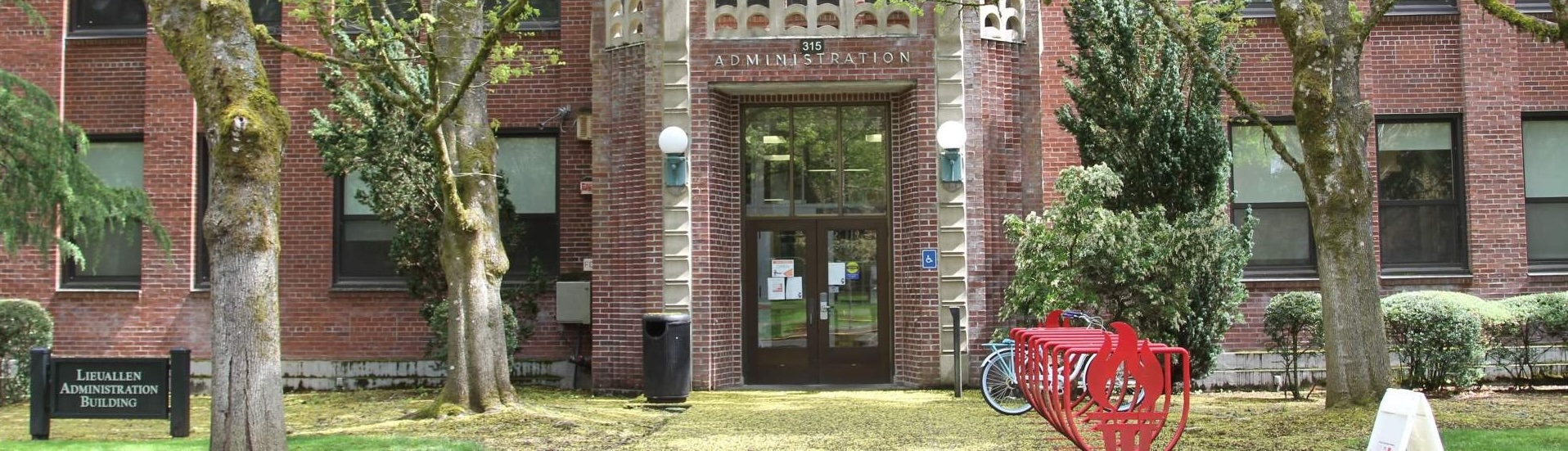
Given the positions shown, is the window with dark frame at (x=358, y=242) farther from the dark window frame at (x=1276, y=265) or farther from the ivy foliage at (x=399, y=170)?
the dark window frame at (x=1276, y=265)

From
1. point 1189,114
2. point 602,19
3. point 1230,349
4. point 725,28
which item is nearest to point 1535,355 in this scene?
point 1230,349

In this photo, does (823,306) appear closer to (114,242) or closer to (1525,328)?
(1525,328)

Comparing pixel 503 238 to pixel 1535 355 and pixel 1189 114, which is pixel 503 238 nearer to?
pixel 1189 114

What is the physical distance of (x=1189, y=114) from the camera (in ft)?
40.1

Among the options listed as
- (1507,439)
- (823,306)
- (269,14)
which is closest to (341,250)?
(269,14)

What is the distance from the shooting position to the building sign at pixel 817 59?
44.3 ft

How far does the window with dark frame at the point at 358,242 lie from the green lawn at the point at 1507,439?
11.7m

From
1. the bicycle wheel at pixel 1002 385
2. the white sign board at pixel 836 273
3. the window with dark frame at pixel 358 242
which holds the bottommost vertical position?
the bicycle wheel at pixel 1002 385

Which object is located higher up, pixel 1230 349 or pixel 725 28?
pixel 725 28

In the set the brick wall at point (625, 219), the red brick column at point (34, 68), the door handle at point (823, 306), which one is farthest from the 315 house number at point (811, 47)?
the red brick column at point (34, 68)

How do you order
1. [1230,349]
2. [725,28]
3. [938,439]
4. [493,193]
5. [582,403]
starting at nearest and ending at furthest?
[938,439] → [493,193] → [582,403] → [725,28] → [1230,349]

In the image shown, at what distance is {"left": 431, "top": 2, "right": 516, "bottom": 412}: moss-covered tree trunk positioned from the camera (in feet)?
36.9

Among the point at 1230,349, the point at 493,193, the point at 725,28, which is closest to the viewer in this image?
the point at 493,193

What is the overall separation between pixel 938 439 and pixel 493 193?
495cm
